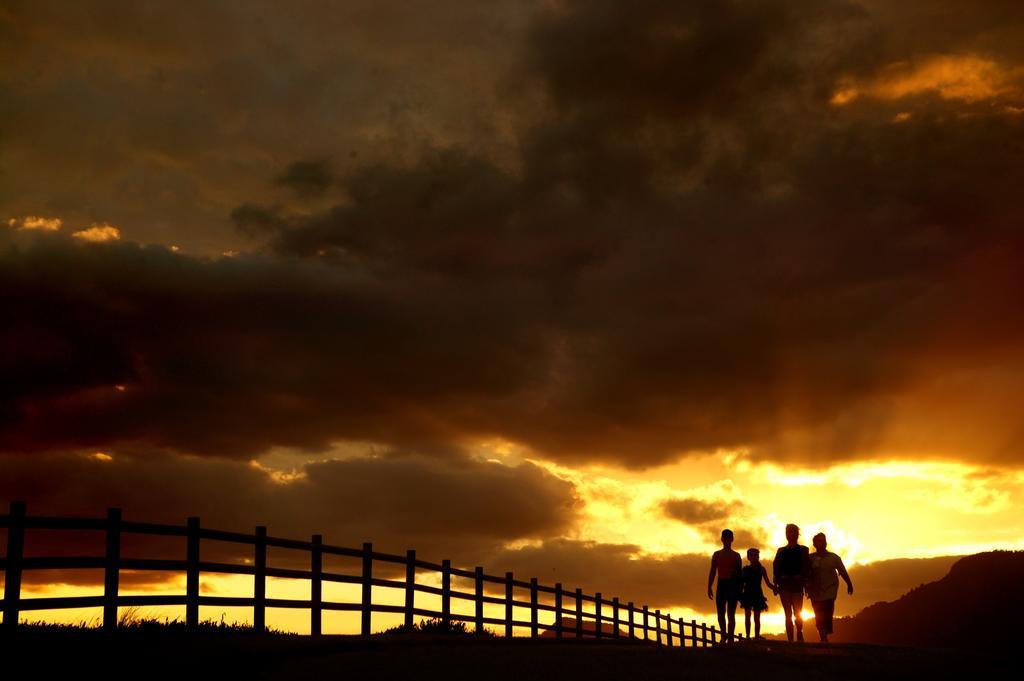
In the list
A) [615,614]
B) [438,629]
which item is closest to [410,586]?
[438,629]

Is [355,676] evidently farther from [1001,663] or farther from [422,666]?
[1001,663]

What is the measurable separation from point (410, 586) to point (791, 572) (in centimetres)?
657

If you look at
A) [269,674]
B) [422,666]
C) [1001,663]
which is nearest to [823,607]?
[1001,663]

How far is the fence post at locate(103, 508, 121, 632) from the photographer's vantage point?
13.8 meters

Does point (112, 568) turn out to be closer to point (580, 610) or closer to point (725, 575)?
point (725, 575)

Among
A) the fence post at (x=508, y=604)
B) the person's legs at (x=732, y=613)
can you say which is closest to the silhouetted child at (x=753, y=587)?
the person's legs at (x=732, y=613)

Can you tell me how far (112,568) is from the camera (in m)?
14.1

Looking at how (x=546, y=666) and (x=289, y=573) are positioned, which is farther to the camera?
(x=289, y=573)

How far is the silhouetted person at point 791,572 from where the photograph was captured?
20.2 m

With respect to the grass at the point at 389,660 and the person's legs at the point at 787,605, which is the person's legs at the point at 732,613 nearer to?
the person's legs at the point at 787,605

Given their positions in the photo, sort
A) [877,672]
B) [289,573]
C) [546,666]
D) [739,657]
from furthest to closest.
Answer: [289,573], [739,657], [877,672], [546,666]

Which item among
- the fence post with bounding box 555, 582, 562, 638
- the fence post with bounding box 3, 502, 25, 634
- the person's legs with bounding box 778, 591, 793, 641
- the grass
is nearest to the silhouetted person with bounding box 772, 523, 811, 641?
the person's legs with bounding box 778, 591, 793, 641

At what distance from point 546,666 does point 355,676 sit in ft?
7.78

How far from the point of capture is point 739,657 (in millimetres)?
14148
